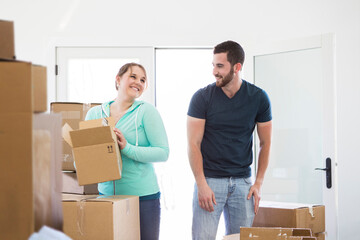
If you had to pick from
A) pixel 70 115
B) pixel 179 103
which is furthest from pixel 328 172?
pixel 179 103

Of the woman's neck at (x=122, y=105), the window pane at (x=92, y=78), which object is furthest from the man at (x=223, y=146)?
the window pane at (x=92, y=78)

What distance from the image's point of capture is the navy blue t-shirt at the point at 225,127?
7.35 ft

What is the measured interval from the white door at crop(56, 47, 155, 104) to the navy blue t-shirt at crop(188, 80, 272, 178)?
5.24 ft

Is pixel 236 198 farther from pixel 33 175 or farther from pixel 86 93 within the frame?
pixel 86 93

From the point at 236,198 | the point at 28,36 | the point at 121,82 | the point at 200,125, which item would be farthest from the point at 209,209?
the point at 28,36

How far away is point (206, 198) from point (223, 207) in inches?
5.4

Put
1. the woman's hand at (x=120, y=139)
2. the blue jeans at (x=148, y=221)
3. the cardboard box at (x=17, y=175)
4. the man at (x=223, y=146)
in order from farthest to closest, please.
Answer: the man at (x=223, y=146) < the blue jeans at (x=148, y=221) < the woman's hand at (x=120, y=139) < the cardboard box at (x=17, y=175)

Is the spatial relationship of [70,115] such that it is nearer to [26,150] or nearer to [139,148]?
[139,148]

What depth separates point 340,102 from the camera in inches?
141

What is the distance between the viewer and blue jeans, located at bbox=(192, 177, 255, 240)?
224cm

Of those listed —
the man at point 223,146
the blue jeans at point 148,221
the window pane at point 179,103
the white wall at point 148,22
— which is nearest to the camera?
the blue jeans at point 148,221

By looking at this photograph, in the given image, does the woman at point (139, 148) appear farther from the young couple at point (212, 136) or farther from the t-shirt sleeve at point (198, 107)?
the t-shirt sleeve at point (198, 107)

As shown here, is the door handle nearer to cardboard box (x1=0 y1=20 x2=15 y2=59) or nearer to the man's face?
the man's face

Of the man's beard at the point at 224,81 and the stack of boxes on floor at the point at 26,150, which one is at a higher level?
the man's beard at the point at 224,81
